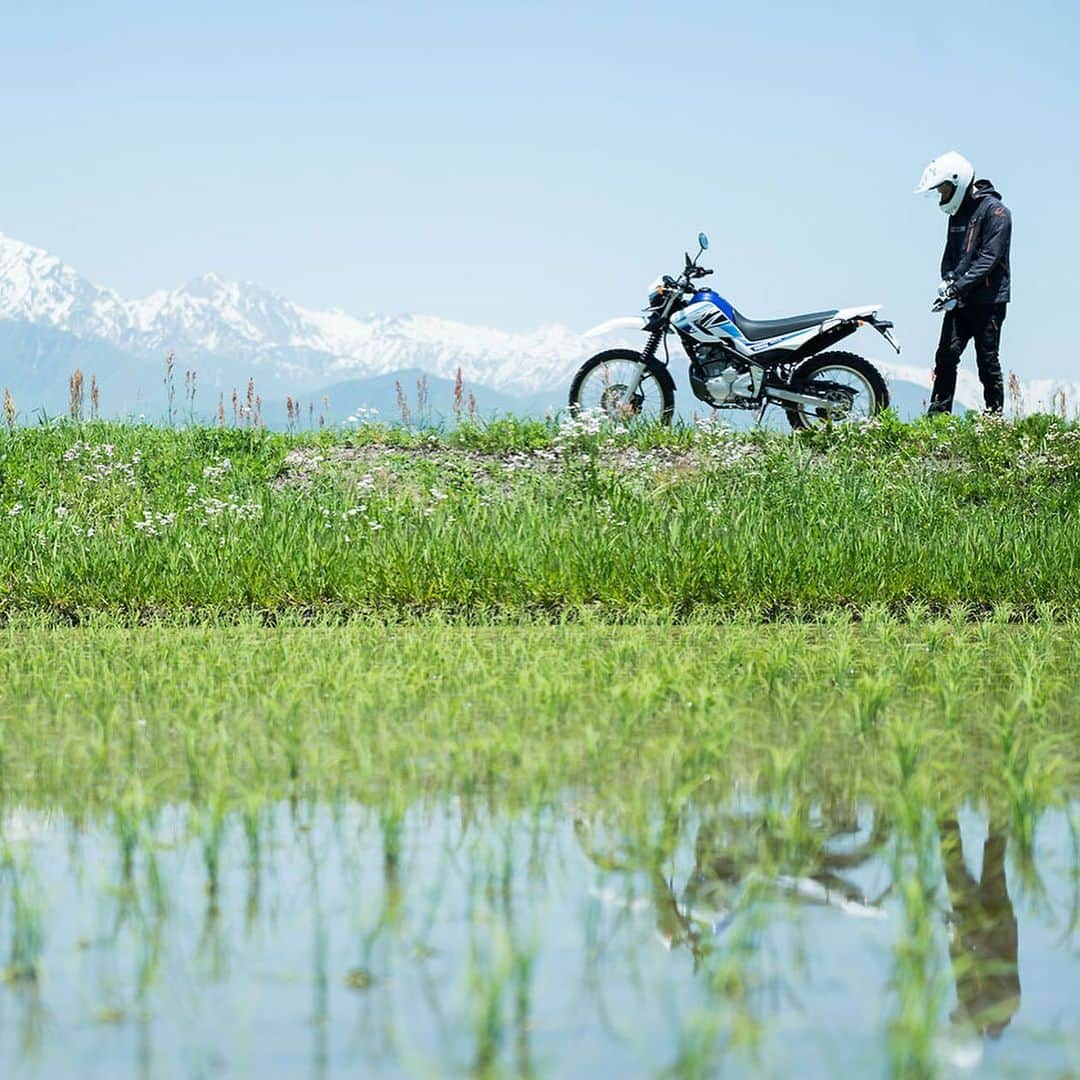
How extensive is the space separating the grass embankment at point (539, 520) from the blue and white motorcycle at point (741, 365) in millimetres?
1121

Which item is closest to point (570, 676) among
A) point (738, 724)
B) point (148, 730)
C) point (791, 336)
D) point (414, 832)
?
point (738, 724)

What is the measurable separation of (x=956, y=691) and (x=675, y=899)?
2.15 m

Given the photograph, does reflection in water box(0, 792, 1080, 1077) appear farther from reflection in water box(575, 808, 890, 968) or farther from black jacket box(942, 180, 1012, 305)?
black jacket box(942, 180, 1012, 305)

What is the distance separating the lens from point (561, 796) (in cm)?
361

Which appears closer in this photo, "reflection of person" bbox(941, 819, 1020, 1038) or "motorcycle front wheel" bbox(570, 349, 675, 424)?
"reflection of person" bbox(941, 819, 1020, 1038)

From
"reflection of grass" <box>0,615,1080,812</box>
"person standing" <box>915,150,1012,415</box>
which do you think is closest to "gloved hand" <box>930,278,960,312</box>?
"person standing" <box>915,150,1012,415</box>

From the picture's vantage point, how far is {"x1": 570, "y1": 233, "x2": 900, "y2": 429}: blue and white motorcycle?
13.4m

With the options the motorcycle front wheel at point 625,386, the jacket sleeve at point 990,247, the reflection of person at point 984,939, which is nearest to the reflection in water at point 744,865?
the reflection of person at point 984,939

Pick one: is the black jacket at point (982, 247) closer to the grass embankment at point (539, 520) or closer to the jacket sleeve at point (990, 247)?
the jacket sleeve at point (990, 247)

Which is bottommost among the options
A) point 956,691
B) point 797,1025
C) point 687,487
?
→ point 797,1025

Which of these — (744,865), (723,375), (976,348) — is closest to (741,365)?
(723,375)

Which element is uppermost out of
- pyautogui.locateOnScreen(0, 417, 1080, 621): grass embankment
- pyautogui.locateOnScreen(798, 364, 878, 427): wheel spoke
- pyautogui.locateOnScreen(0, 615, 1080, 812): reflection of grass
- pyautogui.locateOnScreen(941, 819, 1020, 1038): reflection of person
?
pyautogui.locateOnScreen(798, 364, 878, 427): wheel spoke

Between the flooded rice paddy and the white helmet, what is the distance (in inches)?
352

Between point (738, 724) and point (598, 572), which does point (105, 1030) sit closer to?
point (738, 724)
